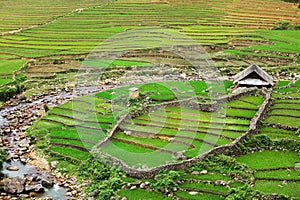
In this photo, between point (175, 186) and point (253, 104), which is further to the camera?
point (253, 104)

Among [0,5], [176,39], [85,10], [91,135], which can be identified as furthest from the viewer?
[0,5]

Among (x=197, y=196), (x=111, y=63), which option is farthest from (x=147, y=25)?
(x=197, y=196)

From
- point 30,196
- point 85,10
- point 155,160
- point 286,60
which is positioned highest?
point 85,10

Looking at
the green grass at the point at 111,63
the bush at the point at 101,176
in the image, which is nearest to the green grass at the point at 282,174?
the bush at the point at 101,176

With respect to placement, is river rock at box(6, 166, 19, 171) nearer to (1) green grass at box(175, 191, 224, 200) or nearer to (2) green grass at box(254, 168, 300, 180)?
(1) green grass at box(175, 191, 224, 200)

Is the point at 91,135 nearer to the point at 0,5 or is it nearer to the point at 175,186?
the point at 175,186

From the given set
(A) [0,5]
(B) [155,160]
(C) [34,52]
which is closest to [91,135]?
(B) [155,160]

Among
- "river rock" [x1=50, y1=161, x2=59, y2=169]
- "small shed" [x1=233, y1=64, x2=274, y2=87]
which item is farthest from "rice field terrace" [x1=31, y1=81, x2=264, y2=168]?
"small shed" [x1=233, y1=64, x2=274, y2=87]

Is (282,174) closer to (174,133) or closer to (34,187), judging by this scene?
(174,133)
